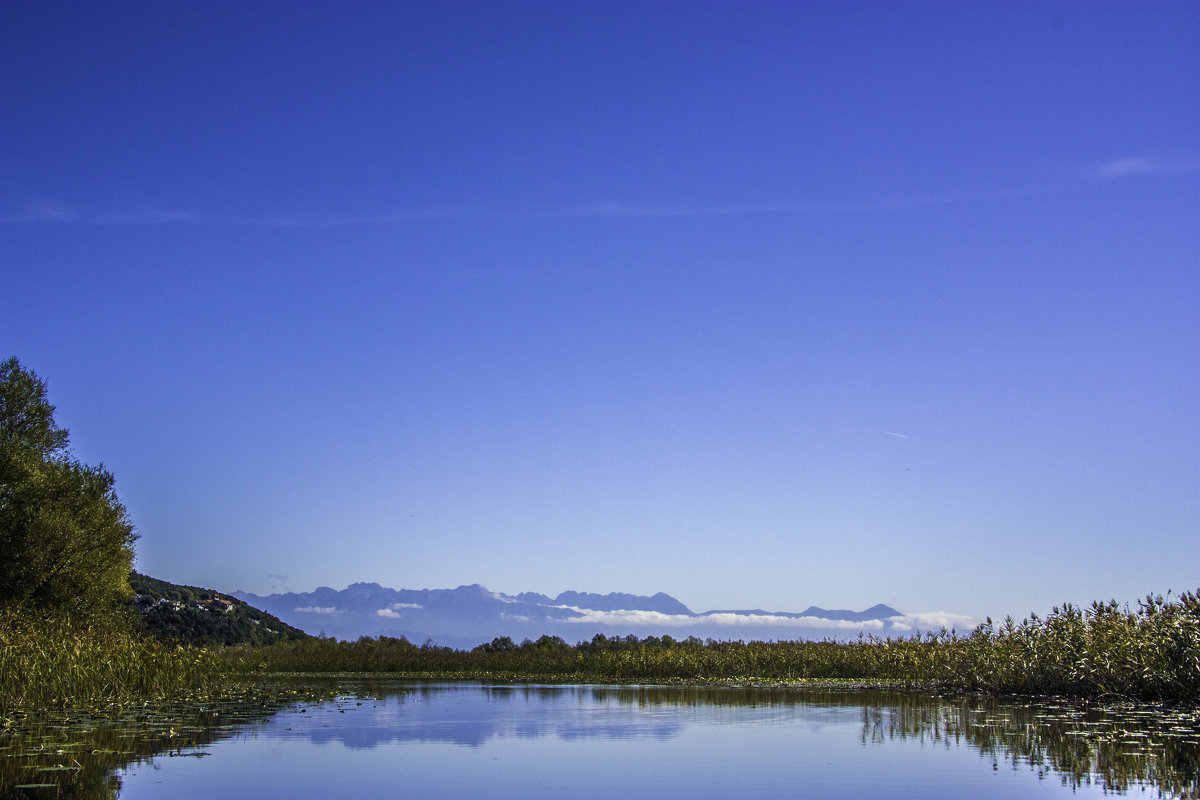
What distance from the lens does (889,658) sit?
3766 cm

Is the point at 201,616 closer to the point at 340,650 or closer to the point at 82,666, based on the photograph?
the point at 340,650

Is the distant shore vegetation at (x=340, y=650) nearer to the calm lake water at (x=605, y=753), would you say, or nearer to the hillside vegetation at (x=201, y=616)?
the calm lake water at (x=605, y=753)

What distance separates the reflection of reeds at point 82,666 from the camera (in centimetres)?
1803

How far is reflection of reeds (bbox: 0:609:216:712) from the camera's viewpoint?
59.2 ft

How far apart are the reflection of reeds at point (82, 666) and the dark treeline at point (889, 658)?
883 centimetres

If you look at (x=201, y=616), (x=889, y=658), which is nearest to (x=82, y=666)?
(x=889, y=658)

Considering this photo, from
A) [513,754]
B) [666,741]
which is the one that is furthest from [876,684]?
[513,754]

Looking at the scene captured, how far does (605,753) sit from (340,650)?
4114cm

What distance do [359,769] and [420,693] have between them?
20.4 m

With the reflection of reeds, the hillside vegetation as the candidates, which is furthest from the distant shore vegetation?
the hillside vegetation

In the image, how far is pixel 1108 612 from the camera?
2450 cm

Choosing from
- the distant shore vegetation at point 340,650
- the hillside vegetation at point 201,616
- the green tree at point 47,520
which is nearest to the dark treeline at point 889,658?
the distant shore vegetation at point 340,650

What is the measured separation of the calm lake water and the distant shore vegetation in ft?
5.48

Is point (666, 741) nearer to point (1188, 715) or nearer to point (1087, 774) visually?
point (1087, 774)
